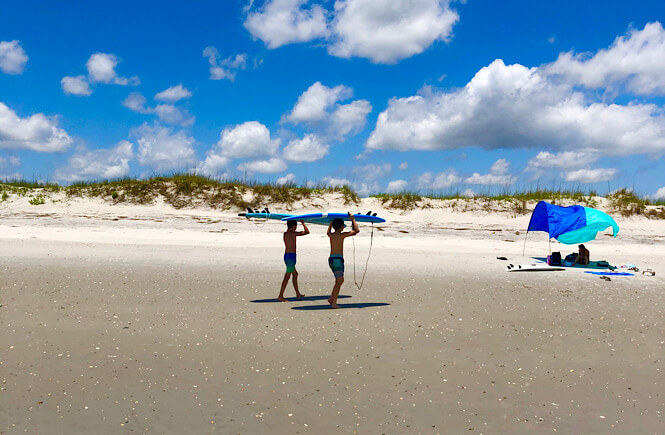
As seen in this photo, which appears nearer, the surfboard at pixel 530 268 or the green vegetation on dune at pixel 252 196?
the surfboard at pixel 530 268

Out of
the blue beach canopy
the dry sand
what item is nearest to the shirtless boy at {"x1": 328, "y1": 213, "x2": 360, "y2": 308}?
the dry sand

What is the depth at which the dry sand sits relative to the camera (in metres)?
4.96

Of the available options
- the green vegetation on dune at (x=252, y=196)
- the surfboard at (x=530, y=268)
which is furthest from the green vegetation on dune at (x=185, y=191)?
the surfboard at (x=530, y=268)

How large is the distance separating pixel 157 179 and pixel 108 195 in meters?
2.80

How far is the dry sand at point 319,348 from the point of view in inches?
195

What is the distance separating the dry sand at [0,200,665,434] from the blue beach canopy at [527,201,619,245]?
150 centimetres

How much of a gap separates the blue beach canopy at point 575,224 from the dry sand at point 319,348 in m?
1.50

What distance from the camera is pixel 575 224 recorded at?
1390 centimetres

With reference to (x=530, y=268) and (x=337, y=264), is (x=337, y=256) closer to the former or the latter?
(x=337, y=264)

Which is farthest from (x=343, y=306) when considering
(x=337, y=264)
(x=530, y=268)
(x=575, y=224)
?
(x=575, y=224)

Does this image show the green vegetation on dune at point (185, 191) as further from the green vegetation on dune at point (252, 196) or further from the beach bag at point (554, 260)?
the beach bag at point (554, 260)

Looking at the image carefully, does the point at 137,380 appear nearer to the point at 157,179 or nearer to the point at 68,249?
the point at 68,249

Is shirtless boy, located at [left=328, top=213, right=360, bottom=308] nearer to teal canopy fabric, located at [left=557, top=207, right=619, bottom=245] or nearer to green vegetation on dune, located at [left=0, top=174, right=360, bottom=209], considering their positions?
teal canopy fabric, located at [left=557, top=207, right=619, bottom=245]

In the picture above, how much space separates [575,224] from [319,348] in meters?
10.1
